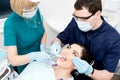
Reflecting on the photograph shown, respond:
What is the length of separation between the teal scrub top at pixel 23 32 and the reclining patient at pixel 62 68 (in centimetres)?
24

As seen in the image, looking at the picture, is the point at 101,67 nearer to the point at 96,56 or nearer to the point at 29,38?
the point at 96,56

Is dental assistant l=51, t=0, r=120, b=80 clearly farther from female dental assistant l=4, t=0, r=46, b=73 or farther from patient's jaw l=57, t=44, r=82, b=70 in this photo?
female dental assistant l=4, t=0, r=46, b=73

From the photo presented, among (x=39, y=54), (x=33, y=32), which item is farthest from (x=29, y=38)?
(x=39, y=54)

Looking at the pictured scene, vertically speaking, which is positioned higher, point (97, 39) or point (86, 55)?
point (97, 39)

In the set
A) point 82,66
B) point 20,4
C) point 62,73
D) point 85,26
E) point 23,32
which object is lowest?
point 62,73

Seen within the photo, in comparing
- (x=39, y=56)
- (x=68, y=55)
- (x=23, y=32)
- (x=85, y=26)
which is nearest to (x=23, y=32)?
(x=23, y=32)

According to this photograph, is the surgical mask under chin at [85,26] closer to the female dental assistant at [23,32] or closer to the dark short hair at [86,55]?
the dark short hair at [86,55]

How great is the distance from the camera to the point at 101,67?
5.48 feet

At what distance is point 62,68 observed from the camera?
167cm

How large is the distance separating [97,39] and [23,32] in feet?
2.09

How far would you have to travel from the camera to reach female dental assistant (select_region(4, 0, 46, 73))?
5.06ft

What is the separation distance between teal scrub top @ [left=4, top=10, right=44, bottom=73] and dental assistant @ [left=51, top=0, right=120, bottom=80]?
30 centimetres

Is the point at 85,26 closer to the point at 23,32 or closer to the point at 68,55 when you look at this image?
the point at 68,55

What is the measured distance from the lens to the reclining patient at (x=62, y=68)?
1626 millimetres
